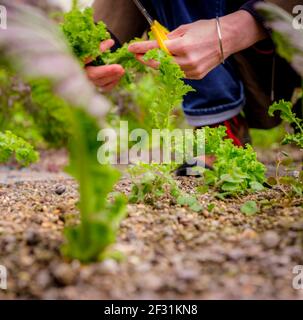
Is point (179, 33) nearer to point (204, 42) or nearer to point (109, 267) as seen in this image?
point (204, 42)

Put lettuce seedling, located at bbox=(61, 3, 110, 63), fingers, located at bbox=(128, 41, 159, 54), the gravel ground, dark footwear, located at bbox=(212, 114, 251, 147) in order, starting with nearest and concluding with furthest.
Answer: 1. the gravel ground
2. lettuce seedling, located at bbox=(61, 3, 110, 63)
3. fingers, located at bbox=(128, 41, 159, 54)
4. dark footwear, located at bbox=(212, 114, 251, 147)

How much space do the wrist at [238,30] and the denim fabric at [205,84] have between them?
0.44m

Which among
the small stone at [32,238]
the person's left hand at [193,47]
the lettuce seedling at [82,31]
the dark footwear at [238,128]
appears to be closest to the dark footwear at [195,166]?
the dark footwear at [238,128]

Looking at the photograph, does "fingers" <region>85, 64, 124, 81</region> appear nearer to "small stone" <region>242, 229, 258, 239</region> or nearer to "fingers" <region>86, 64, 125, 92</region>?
"fingers" <region>86, 64, 125, 92</region>

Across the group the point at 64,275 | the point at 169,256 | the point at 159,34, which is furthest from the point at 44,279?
the point at 159,34

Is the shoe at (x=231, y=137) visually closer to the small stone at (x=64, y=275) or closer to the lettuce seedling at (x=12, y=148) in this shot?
the lettuce seedling at (x=12, y=148)

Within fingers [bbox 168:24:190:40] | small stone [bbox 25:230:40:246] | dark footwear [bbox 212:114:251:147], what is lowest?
small stone [bbox 25:230:40:246]

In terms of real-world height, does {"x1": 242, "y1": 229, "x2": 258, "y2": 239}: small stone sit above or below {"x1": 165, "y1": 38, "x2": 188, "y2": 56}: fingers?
below

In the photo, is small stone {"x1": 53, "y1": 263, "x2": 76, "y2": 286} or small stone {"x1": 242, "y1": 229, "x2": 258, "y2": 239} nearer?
small stone {"x1": 53, "y1": 263, "x2": 76, "y2": 286}

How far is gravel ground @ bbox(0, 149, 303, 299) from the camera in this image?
101 centimetres

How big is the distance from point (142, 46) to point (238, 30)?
0.44 metres

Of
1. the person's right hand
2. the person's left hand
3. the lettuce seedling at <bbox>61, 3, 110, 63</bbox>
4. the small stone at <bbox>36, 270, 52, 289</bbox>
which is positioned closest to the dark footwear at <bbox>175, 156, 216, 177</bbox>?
the person's left hand

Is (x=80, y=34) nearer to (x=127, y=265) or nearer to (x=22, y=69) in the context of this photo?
(x=22, y=69)

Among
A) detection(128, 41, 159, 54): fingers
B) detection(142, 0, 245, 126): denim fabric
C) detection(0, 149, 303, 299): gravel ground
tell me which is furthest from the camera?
detection(142, 0, 245, 126): denim fabric
